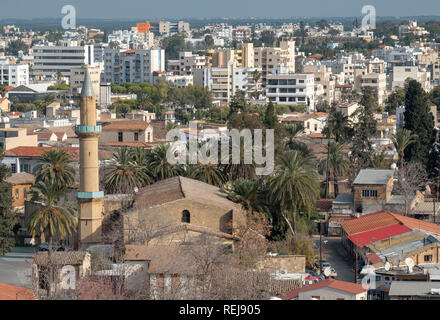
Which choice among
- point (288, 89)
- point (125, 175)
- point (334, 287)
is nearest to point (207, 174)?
point (125, 175)

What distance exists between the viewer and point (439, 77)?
122312 mm

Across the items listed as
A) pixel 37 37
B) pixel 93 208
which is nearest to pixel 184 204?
pixel 93 208

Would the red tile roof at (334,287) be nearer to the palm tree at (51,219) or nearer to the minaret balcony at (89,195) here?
the minaret balcony at (89,195)

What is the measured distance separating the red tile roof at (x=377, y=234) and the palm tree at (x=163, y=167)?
24.1ft

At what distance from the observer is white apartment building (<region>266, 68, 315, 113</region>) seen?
278 ft

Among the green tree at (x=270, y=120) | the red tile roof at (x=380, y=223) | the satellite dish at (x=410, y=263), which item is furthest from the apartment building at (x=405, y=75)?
the satellite dish at (x=410, y=263)

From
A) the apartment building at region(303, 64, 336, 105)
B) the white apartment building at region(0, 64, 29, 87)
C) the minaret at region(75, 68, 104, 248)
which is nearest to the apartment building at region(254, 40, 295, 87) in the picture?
the apartment building at region(303, 64, 336, 105)

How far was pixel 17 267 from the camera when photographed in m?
27.9

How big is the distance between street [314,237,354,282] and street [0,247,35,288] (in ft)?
27.7

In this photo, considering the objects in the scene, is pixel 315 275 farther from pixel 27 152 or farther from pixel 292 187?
pixel 27 152

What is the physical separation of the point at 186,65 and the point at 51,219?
8824 centimetres

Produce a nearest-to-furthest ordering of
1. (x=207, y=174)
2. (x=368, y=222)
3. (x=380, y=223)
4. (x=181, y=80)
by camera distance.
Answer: (x=380, y=223) → (x=368, y=222) → (x=207, y=174) → (x=181, y=80)

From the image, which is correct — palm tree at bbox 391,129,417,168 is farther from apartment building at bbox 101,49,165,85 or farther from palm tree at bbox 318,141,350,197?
apartment building at bbox 101,49,165,85

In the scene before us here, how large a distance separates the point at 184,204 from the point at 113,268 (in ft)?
12.6
